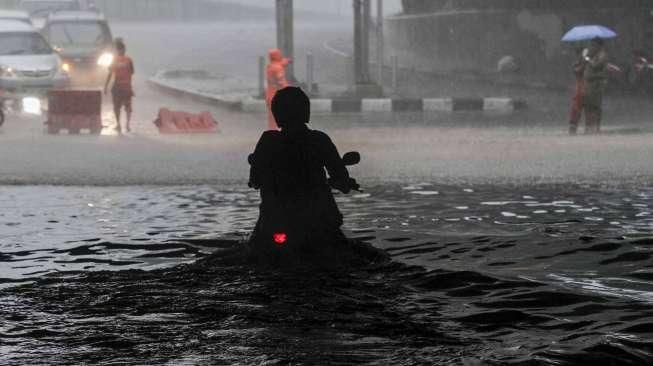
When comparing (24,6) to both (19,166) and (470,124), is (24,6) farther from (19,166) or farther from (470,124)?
(19,166)

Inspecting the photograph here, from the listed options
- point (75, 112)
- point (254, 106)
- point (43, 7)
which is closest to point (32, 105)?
point (75, 112)

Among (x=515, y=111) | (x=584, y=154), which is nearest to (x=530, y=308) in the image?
(x=584, y=154)

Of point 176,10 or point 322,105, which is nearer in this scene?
point 322,105

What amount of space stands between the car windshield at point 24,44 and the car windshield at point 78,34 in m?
3.39

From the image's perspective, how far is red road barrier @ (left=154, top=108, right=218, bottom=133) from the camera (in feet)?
67.7

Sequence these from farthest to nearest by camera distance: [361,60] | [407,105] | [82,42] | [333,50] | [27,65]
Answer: [333,50] < [82,42] < [361,60] < [27,65] < [407,105]

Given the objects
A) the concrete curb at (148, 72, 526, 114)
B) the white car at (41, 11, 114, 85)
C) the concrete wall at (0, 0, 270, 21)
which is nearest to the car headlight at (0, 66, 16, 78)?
the white car at (41, 11, 114, 85)

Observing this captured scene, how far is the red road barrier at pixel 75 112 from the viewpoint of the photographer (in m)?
20.5

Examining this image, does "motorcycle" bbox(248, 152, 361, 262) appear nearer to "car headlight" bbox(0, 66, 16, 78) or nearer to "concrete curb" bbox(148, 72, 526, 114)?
"concrete curb" bbox(148, 72, 526, 114)

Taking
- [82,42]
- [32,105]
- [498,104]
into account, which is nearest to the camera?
[32,105]

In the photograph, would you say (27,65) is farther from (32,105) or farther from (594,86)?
(594,86)

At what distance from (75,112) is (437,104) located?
746cm

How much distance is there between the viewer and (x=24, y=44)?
27.5 meters

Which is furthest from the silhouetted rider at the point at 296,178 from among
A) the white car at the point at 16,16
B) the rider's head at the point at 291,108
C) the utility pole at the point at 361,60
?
the white car at the point at 16,16
